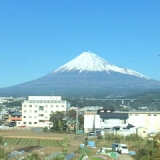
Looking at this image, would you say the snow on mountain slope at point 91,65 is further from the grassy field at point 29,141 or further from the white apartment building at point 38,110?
the grassy field at point 29,141

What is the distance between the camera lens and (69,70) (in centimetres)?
12694

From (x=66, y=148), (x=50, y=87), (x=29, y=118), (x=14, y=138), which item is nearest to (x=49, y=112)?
(x=29, y=118)

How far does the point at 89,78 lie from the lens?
125 metres

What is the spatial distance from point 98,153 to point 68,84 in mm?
104881

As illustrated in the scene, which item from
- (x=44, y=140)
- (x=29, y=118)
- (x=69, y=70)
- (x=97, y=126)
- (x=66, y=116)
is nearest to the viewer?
(x=44, y=140)

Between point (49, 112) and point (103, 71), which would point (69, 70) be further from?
point (49, 112)

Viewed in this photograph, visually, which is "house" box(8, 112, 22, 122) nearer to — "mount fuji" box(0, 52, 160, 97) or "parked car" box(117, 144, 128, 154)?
"parked car" box(117, 144, 128, 154)

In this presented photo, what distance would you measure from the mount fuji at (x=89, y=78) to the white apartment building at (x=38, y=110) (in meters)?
80.8

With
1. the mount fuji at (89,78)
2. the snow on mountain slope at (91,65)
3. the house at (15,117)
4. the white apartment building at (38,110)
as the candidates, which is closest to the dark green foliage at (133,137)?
the white apartment building at (38,110)

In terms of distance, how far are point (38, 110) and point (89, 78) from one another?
95531mm

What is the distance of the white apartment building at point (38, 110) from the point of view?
2886 cm

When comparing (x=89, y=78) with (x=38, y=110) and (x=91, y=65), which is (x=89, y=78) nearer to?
(x=91, y=65)

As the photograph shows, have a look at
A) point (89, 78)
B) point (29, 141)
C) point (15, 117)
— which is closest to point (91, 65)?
point (89, 78)

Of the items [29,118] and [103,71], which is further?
[103,71]
